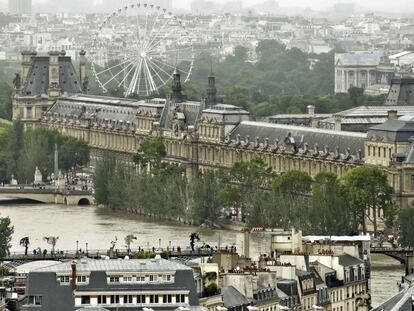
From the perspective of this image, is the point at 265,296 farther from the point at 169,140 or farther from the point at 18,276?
the point at 169,140

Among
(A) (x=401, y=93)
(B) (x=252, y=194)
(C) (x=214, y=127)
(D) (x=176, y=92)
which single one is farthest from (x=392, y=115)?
(A) (x=401, y=93)

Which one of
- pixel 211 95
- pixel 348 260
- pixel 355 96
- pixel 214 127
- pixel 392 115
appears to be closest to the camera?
pixel 348 260

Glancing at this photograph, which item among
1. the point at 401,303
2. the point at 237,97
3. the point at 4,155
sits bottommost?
the point at 4,155

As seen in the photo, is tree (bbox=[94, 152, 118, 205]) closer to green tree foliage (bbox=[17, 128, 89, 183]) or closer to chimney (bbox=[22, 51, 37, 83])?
green tree foliage (bbox=[17, 128, 89, 183])

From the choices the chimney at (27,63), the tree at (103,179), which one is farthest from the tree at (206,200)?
the chimney at (27,63)

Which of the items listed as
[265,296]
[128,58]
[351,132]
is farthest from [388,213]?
[128,58]

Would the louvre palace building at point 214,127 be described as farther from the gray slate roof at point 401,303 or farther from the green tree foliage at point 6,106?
the gray slate roof at point 401,303

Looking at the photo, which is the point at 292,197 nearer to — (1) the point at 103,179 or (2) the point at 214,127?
(1) the point at 103,179
